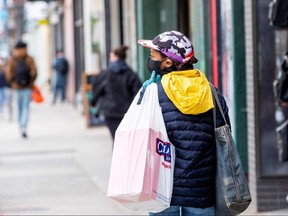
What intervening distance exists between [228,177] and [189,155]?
250 mm

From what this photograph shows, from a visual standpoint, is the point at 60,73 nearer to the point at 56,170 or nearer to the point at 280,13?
the point at 56,170

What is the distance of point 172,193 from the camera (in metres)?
5.40

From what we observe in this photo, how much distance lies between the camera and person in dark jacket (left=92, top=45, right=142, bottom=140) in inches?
475

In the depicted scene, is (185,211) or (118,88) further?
(118,88)

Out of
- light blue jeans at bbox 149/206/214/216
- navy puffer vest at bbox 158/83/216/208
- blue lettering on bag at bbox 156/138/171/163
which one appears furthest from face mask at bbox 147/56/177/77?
light blue jeans at bbox 149/206/214/216

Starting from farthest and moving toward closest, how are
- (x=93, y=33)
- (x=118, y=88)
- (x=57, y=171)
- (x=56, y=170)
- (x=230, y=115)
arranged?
(x=93, y=33)
(x=56, y=170)
(x=57, y=171)
(x=118, y=88)
(x=230, y=115)

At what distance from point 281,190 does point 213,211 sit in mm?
3621

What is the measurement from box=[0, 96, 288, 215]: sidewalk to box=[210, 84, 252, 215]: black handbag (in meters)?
3.66

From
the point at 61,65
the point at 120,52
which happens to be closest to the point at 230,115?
the point at 120,52

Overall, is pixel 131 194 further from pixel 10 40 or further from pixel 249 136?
pixel 10 40

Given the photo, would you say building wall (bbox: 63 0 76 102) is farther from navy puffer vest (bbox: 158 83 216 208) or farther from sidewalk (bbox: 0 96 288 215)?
navy puffer vest (bbox: 158 83 216 208)

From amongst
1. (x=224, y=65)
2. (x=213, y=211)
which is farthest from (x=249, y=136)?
(x=213, y=211)

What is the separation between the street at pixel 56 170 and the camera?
33.1 ft

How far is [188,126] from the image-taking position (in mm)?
5410
